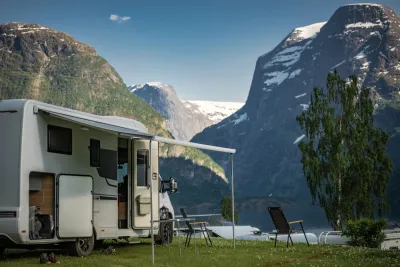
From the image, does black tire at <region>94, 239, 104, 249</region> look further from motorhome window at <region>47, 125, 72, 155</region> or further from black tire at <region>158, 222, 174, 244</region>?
motorhome window at <region>47, 125, 72, 155</region>

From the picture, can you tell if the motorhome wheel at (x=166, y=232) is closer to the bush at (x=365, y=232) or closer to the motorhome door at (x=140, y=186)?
the motorhome door at (x=140, y=186)

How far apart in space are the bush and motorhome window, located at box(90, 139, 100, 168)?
8.74m

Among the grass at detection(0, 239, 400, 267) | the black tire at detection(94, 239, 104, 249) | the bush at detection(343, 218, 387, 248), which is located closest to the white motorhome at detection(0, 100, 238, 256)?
the grass at detection(0, 239, 400, 267)

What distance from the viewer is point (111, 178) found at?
13391 mm

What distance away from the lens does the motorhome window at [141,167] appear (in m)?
14.6

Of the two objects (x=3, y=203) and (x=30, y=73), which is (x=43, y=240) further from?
(x=30, y=73)

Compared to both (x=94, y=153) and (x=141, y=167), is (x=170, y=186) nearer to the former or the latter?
(x=141, y=167)

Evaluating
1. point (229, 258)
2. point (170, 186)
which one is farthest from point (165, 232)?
point (229, 258)

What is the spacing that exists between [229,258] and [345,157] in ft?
89.0

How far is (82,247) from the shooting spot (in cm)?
1280

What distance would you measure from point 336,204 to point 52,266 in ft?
95.9

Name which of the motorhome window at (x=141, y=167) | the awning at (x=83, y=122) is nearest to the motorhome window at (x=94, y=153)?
the awning at (x=83, y=122)

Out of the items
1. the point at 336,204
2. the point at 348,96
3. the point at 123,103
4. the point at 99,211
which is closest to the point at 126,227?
the point at 99,211

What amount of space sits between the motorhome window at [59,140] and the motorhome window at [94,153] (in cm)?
63
